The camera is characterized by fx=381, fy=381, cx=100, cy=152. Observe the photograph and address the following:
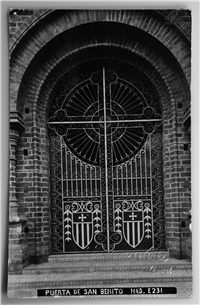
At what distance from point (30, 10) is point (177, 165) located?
274 centimetres

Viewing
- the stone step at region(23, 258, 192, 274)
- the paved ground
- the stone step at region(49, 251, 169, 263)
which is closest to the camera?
the paved ground

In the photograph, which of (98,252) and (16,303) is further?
(98,252)

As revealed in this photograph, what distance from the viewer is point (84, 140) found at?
514cm

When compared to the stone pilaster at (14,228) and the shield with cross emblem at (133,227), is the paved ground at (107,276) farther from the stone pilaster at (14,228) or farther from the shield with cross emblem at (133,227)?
the shield with cross emblem at (133,227)

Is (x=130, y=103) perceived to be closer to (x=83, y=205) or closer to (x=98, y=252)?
(x=83, y=205)

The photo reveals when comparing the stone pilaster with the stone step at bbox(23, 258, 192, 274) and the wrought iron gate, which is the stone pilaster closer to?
the stone step at bbox(23, 258, 192, 274)

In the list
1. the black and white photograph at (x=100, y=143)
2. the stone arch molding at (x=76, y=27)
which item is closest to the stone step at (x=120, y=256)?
the black and white photograph at (x=100, y=143)

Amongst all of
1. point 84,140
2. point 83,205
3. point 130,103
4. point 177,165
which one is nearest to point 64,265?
point 83,205

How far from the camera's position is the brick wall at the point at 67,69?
16.2 feet

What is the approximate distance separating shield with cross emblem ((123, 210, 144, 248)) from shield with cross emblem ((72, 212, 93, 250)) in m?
0.47

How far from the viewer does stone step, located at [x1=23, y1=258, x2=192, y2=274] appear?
16.0 feet

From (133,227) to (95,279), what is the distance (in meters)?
0.83

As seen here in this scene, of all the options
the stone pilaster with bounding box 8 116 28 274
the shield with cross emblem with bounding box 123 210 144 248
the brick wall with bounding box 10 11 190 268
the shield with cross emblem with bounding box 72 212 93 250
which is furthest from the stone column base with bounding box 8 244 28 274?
the shield with cross emblem with bounding box 123 210 144 248

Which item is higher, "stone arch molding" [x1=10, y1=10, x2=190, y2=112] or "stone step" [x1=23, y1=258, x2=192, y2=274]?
"stone arch molding" [x1=10, y1=10, x2=190, y2=112]
